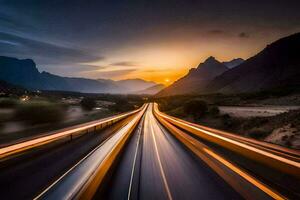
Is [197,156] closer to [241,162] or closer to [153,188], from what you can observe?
[241,162]

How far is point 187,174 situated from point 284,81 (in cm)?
16516

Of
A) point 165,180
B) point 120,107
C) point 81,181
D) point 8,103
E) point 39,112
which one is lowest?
point 120,107

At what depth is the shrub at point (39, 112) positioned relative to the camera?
75.3 ft

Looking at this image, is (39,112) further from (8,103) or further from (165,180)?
(165,180)

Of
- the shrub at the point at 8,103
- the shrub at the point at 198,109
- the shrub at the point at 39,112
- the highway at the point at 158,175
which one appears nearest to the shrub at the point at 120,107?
the shrub at the point at 198,109

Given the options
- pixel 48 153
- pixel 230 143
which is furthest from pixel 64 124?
pixel 230 143

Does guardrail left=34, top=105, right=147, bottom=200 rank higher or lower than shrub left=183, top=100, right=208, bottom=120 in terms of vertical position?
lower

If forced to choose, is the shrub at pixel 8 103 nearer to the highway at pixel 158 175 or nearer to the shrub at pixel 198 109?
the highway at pixel 158 175

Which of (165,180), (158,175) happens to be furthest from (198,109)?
(165,180)

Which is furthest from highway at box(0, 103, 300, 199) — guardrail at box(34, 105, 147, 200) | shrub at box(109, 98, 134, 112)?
A: shrub at box(109, 98, 134, 112)

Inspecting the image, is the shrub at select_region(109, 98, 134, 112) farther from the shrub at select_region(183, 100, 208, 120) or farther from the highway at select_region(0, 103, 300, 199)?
the highway at select_region(0, 103, 300, 199)

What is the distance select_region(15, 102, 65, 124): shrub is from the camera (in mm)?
22938

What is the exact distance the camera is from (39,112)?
958 inches

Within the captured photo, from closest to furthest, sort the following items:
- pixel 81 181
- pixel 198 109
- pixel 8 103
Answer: pixel 81 181 → pixel 8 103 → pixel 198 109
